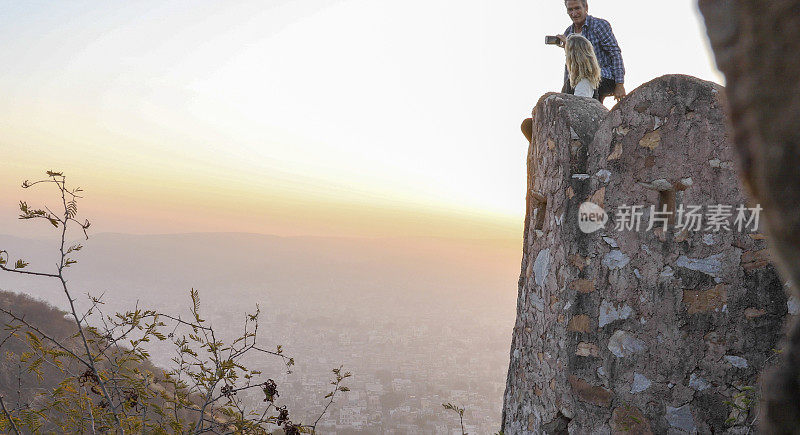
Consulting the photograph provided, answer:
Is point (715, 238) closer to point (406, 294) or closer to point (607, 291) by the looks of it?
point (607, 291)

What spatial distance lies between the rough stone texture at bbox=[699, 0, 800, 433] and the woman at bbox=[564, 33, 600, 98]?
12.6 ft

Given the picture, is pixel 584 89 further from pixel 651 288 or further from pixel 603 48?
pixel 651 288

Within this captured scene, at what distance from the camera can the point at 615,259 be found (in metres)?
3.48

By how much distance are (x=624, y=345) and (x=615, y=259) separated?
555 millimetres

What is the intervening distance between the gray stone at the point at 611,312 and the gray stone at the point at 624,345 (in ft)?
0.30

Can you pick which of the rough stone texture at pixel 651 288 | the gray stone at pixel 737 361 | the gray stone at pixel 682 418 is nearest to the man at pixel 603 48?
the rough stone texture at pixel 651 288

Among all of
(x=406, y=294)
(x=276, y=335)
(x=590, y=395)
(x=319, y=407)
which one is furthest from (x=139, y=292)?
(x=590, y=395)

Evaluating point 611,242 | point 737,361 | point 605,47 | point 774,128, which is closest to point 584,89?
point 605,47

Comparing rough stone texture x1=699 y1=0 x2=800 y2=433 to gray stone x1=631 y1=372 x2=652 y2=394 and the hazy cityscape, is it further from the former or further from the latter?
the hazy cityscape

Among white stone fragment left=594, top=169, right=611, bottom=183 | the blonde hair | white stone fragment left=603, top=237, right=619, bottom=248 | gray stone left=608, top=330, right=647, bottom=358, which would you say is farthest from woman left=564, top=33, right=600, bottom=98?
gray stone left=608, top=330, right=647, bottom=358

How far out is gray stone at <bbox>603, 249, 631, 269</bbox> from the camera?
3.44 meters

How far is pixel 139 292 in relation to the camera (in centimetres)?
4803

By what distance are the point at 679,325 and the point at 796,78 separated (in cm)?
305

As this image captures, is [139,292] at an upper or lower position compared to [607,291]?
lower
